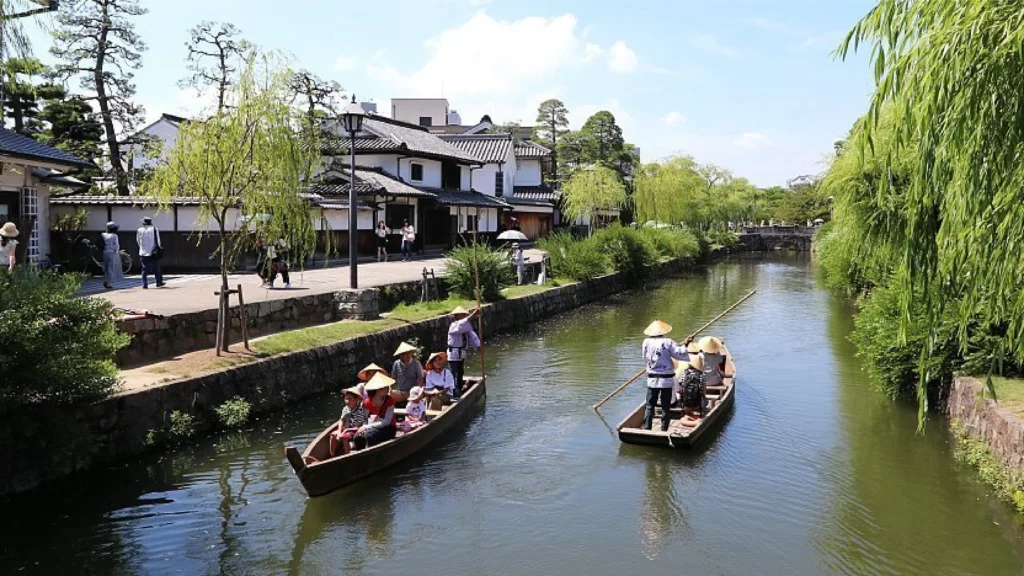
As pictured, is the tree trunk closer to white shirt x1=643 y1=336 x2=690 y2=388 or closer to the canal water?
the canal water

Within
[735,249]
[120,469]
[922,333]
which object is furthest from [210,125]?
[735,249]

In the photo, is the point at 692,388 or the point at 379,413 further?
the point at 692,388

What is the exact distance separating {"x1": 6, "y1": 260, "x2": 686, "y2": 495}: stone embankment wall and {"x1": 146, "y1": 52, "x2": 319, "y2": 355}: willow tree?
1.13 m

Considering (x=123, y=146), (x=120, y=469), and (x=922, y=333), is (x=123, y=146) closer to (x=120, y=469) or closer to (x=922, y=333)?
(x=120, y=469)

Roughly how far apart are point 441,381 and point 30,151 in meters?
Answer: 11.1

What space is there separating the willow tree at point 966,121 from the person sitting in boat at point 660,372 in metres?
5.69

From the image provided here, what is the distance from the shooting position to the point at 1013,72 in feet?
18.2

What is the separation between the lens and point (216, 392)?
12.0m

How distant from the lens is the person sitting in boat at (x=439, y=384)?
41.2 ft

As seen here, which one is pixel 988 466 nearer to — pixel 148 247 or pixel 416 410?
pixel 416 410

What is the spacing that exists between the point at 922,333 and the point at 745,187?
76.6 metres

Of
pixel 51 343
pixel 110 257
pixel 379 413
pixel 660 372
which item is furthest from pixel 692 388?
pixel 110 257

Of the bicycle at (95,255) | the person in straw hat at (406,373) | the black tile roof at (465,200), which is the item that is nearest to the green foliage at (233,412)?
the person in straw hat at (406,373)

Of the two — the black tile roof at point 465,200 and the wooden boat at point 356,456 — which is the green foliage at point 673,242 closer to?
the black tile roof at point 465,200
